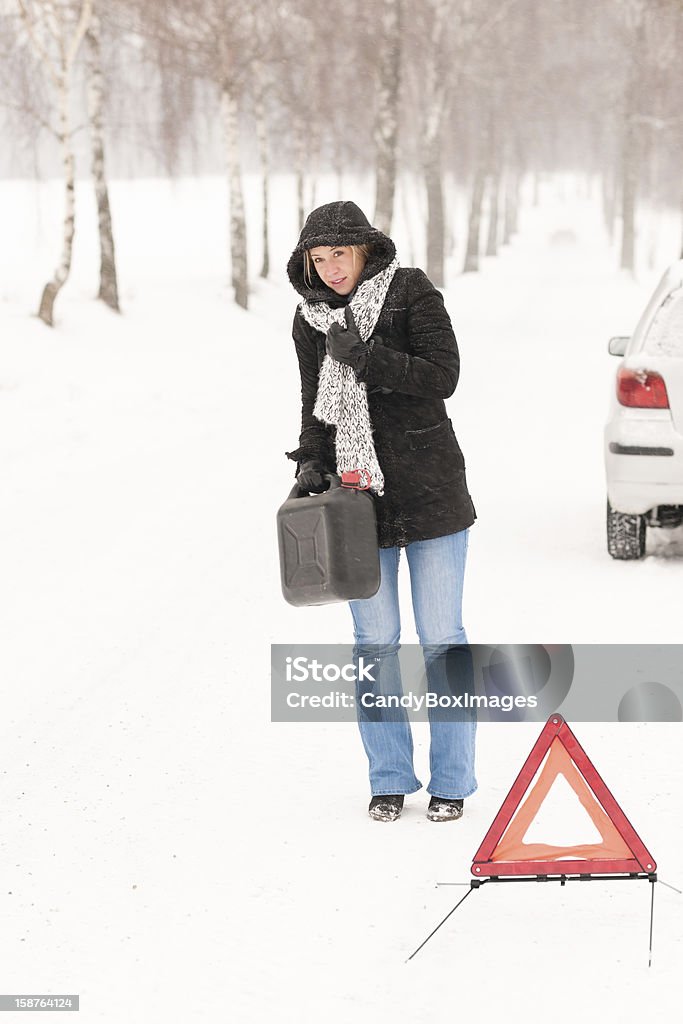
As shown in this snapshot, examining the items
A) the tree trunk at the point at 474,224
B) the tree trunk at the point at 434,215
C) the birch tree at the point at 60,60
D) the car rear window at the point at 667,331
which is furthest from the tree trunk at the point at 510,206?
the car rear window at the point at 667,331

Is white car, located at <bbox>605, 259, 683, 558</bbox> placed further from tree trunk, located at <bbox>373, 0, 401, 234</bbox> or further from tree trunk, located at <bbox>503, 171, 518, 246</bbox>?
tree trunk, located at <bbox>503, 171, 518, 246</bbox>

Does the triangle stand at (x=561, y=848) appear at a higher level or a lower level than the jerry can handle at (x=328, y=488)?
lower

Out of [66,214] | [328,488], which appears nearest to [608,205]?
[66,214]

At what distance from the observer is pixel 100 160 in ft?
60.6

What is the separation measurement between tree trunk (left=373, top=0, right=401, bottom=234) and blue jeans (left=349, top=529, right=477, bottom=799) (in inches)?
677

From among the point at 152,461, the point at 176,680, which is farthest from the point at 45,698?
the point at 152,461

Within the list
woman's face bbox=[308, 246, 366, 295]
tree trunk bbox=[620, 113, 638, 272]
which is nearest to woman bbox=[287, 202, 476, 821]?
woman's face bbox=[308, 246, 366, 295]

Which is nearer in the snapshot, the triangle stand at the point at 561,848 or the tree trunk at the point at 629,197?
the triangle stand at the point at 561,848

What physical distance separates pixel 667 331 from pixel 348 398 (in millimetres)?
3788

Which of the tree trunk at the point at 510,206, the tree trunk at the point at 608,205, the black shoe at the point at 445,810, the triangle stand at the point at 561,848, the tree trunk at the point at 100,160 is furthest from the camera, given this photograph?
the tree trunk at the point at 608,205

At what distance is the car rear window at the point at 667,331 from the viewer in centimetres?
700

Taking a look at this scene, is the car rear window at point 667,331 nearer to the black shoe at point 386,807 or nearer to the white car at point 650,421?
the white car at point 650,421

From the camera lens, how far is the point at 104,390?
46.3ft

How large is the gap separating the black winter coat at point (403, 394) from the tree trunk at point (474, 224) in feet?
110
